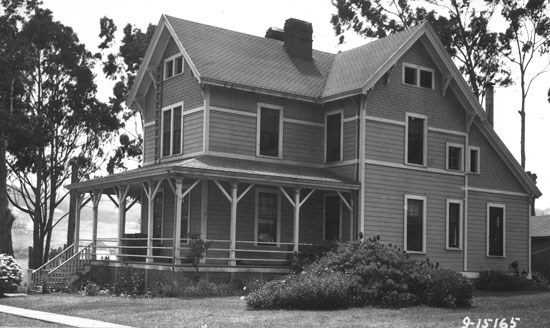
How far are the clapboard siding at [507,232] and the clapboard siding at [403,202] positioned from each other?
94cm

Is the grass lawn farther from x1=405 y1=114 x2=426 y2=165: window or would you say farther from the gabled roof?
the gabled roof

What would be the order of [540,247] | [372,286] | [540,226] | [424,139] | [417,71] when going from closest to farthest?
→ [372,286] < [424,139] < [417,71] < [540,247] < [540,226]

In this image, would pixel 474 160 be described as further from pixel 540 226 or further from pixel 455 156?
pixel 540 226

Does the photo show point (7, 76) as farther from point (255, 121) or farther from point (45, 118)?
point (255, 121)

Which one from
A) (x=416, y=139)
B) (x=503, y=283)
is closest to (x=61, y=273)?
(x=416, y=139)

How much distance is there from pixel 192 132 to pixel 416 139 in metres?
8.51

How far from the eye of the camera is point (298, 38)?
110ft

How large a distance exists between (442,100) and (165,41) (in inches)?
432

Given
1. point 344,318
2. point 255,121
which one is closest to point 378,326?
point 344,318

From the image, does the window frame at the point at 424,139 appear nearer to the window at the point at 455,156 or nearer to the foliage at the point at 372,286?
the window at the point at 455,156

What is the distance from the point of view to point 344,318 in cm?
1750

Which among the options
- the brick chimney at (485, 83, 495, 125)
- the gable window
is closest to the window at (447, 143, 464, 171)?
the gable window

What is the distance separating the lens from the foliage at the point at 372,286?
19.6 meters

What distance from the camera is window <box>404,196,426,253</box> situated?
29953 millimetres
